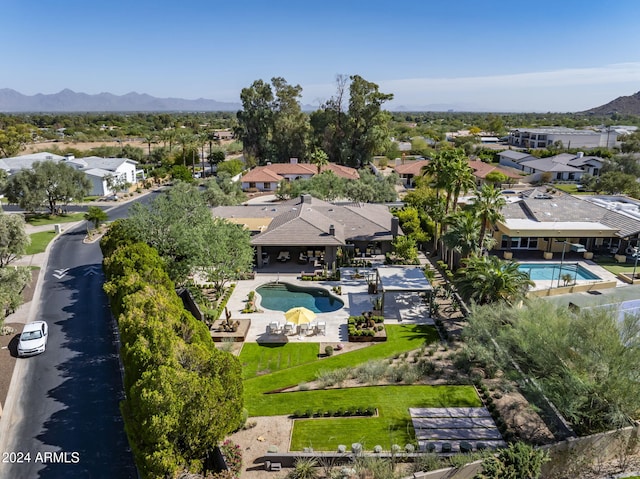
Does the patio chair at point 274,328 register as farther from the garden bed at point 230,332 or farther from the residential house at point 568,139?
the residential house at point 568,139

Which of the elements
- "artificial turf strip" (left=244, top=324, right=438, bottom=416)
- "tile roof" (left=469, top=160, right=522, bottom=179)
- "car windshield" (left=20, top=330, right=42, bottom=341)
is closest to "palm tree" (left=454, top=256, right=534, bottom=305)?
"artificial turf strip" (left=244, top=324, right=438, bottom=416)

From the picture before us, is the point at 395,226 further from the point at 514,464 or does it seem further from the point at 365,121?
the point at 365,121

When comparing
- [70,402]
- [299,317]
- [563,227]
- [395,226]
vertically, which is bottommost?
[70,402]

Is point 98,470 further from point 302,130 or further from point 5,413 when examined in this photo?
point 302,130

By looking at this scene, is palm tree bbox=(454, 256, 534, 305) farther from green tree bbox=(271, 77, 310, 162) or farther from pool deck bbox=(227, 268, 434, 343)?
green tree bbox=(271, 77, 310, 162)

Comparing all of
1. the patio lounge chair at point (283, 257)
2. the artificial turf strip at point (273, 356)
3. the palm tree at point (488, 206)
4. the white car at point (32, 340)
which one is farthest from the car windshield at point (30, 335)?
the palm tree at point (488, 206)

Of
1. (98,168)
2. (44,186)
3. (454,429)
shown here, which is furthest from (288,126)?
(454,429)
